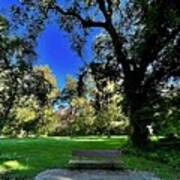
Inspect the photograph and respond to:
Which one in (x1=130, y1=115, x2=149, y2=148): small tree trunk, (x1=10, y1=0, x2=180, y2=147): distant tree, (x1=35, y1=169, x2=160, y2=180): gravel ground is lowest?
(x1=35, y1=169, x2=160, y2=180): gravel ground

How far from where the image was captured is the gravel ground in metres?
13.3

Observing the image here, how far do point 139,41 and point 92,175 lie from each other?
45.4ft

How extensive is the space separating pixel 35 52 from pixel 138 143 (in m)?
7.19

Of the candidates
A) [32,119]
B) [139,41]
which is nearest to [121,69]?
[139,41]

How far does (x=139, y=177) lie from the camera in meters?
13.7

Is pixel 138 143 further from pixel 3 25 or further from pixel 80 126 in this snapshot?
pixel 80 126

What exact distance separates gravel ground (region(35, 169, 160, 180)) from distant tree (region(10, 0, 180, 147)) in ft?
33.3

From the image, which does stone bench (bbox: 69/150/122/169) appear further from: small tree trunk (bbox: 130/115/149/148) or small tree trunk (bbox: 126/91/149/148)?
small tree trunk (bbox: 130/115/149/148)

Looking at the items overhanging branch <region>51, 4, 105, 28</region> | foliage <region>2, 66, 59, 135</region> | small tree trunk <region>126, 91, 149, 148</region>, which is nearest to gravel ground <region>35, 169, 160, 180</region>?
small tree trunk <region>126, 91, 149, 148</region>

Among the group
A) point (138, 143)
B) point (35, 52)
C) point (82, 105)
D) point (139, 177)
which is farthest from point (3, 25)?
point (82, 105)

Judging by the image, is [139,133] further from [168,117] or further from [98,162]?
[98,162]

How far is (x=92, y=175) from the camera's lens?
45.5 ft

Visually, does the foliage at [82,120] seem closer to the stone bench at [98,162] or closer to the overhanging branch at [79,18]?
the overhanging branch at [79,18]

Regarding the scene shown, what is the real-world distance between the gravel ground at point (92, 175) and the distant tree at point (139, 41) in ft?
33.3
